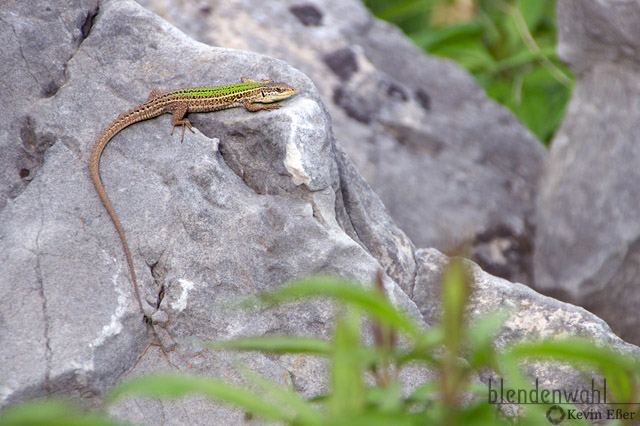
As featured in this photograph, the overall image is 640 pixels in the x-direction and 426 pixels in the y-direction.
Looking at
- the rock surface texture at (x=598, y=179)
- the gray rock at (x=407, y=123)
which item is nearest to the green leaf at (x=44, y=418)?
the gray rock at (x=407, y=123)

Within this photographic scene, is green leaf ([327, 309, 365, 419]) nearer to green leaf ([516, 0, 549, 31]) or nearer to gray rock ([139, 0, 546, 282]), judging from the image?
gray rock ([139, 0, 546, 282])

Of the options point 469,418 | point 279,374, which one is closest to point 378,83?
point 279,374

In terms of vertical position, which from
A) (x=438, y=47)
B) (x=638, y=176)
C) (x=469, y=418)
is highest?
(x=469, y=418)

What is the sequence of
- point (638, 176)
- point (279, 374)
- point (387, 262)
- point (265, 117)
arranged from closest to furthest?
point (279, 374), point (265, 117), point (387, 262), point (638, 176)

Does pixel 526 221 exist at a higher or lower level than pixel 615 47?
lower

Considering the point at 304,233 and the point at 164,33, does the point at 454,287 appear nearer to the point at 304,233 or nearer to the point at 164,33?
the point at 304,233

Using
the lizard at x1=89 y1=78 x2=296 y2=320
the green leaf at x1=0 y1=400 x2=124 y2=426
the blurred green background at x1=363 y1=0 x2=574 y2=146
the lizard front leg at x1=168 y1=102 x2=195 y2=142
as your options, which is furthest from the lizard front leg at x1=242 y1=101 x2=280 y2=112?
the blurred green background at x1=363 y1=0 x2=574 y2=146
